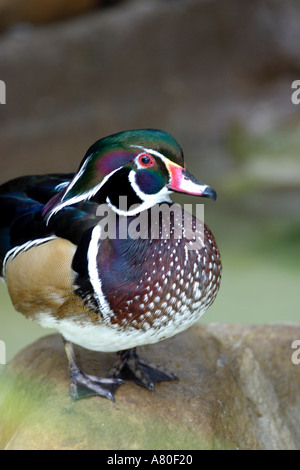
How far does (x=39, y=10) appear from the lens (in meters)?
5.71

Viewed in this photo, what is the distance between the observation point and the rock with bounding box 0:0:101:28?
18.4 ft

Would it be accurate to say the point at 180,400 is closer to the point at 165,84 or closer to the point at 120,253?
the point at 120,253

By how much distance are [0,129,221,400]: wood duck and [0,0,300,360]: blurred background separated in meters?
3.14

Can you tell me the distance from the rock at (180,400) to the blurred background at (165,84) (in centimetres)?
258

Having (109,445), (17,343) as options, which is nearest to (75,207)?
(109,445)

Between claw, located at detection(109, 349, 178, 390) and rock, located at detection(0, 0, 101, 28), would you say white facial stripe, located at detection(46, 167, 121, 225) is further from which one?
rock, located at detection(0, 0, 101, 28)

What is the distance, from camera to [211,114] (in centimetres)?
596

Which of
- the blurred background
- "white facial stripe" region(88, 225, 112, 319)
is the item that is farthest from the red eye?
the blurred background

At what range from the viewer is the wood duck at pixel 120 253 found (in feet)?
5.69

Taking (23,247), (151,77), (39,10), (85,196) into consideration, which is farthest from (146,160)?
(39,10)

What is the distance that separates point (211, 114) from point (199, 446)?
4401mm
